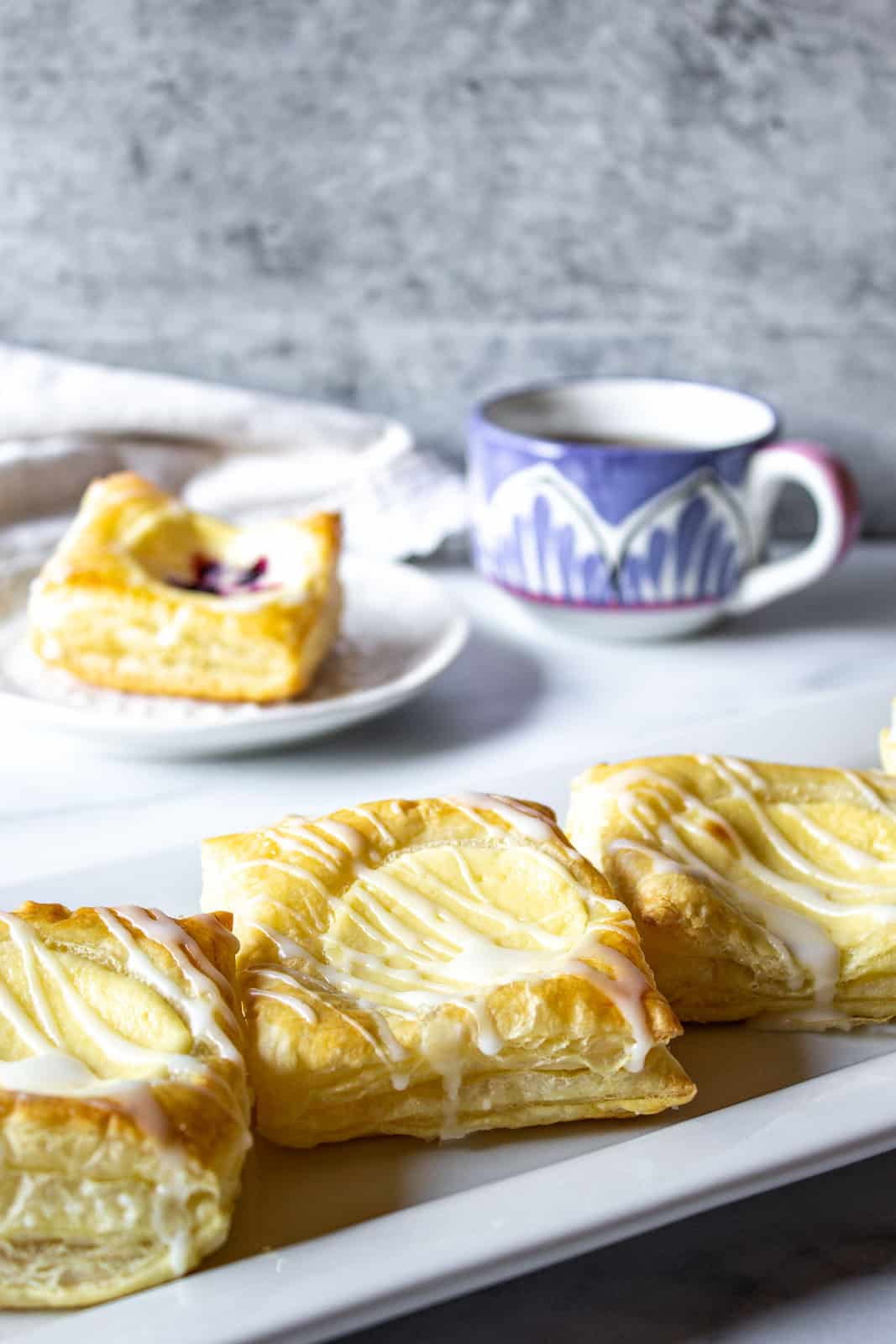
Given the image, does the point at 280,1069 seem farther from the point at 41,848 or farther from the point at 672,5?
the point at 672,5

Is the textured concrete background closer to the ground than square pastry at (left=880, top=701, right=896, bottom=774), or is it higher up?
higher up

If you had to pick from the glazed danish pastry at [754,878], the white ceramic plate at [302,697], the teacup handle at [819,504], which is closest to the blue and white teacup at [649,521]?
the teacup handle at [819,504]

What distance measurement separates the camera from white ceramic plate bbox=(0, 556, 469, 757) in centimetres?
170

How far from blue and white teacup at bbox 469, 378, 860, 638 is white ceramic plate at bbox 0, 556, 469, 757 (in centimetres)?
14

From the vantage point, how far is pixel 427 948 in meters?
1.15

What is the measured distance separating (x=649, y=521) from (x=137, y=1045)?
46.5 inches

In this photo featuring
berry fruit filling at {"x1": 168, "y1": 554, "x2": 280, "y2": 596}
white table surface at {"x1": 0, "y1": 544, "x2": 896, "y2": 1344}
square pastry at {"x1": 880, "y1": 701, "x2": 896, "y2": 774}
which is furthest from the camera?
berry fruit filling at {"x1": 168, "y1": 554, "x2": 280, "y2": 596}

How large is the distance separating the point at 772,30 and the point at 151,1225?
1.98m

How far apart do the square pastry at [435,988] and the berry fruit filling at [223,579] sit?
2.41ft

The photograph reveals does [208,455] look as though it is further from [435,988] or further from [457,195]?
[435,988]

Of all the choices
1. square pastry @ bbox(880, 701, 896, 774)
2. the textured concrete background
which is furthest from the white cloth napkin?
square pastry @ bbox(880, 701, 896, 774)

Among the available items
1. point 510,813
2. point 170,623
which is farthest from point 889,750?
point 170,623

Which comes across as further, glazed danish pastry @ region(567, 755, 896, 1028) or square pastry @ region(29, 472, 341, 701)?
square pastry @ region(29, 472, 341, 701)

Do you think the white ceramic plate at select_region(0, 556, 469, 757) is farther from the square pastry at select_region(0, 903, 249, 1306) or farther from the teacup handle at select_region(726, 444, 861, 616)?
the square pastry at select_region(0, 903, 249, 1306)
